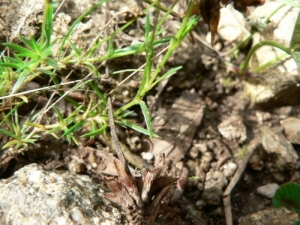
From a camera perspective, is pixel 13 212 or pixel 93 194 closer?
pixel 13 212

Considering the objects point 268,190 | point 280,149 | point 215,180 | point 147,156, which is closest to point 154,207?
point 147,156

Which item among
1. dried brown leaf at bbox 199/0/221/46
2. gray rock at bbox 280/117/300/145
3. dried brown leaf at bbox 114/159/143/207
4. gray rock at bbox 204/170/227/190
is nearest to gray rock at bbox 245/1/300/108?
gray rock at bbox 280/117/300/145

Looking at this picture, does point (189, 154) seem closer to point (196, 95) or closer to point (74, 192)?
point (196, 95)

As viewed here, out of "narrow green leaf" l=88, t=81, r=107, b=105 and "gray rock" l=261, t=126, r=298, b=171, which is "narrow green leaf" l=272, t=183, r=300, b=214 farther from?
"narrow green leaf" l=88, t=81, r=107, b=105

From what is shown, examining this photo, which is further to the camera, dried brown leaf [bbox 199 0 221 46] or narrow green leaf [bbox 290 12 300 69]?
narrow green leaf [bbox 290 12 300 69]

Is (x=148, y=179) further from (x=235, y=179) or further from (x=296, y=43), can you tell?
(x=296, y=43)

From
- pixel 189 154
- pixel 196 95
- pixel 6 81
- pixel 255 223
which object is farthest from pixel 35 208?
pixel 196 95

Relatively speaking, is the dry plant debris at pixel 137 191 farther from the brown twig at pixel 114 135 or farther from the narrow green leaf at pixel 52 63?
the narrow green leaf at pixel 52 63
